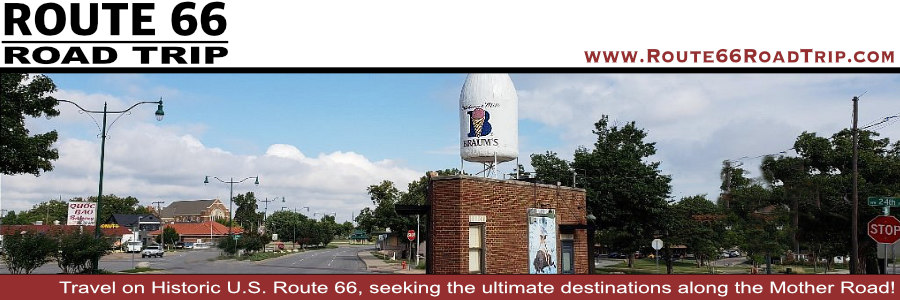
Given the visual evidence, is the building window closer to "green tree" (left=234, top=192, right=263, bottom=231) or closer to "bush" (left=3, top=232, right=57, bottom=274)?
"bush" (left=3, top=232, right=57, bottom=274)

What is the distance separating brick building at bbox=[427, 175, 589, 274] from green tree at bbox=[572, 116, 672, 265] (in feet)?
52.0

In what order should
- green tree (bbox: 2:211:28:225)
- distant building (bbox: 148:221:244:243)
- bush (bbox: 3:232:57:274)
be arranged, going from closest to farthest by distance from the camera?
bush (bbox: 3:232:57:274) < distant building (bbox: 148:221:244:243) < green tree (bbox: 2:211:28:225)

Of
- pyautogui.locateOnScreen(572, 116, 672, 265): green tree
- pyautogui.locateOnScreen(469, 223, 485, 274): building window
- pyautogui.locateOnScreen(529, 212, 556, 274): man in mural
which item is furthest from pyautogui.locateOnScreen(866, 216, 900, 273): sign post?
pyautogui.locateOnScreen(572, 116, 672, 265): green tree

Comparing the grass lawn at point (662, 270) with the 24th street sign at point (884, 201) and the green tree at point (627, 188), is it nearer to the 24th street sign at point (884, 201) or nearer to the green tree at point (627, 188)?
the green tree at point (627, 188)

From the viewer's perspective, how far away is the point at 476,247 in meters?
22.4

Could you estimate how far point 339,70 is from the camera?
11.3 metres

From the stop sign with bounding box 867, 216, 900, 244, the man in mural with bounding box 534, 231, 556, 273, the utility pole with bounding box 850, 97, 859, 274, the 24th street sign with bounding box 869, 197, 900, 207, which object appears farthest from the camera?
the utility pole with bounding box 850, 97, 859, 274

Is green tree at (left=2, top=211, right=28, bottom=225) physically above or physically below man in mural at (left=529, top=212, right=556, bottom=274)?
below

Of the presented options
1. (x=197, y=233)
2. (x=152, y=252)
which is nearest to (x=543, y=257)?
(x=152, y=252)

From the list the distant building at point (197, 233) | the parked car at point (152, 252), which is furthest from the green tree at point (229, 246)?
the distant building at point (197, 233)

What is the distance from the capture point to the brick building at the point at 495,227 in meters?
21.8

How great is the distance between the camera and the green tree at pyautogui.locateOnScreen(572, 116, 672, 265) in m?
42.3

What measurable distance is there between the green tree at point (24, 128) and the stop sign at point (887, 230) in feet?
93.1

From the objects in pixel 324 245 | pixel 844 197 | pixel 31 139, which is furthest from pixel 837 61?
pixel 324 245
